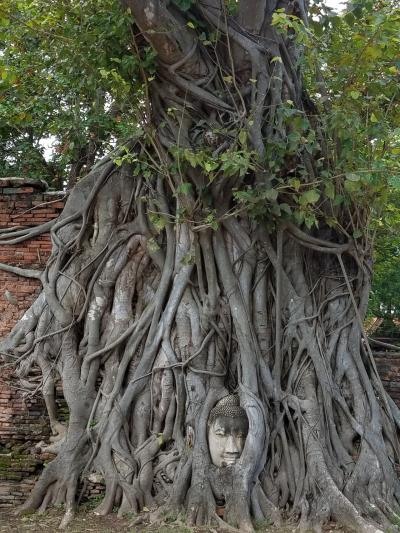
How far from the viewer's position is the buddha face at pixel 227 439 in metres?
5.29

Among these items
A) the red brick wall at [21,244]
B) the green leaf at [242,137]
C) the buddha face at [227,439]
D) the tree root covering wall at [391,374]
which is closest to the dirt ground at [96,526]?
the buddha face at [227,439]

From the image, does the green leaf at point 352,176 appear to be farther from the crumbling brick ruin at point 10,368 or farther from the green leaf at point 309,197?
the crumbling brick ruin at point 10,368

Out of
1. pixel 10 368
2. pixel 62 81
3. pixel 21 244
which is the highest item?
pixel 62 81

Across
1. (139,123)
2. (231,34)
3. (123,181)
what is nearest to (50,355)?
(123,181)

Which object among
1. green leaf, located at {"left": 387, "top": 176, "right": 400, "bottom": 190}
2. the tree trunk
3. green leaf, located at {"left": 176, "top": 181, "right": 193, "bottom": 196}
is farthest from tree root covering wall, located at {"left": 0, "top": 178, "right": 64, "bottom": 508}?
green leaf, located at {"left": 387, "top": 176, "right": 400, "bottom": 190}

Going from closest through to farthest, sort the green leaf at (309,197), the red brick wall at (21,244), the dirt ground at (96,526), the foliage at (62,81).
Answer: the dirt ground at (96,526) < the green leaf at (309,197) < the foliage at (62,81) < the red brick wall at (21,244)

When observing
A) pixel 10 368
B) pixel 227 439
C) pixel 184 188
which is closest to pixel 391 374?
pixel 227 439

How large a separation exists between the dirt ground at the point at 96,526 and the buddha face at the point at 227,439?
1.76ft

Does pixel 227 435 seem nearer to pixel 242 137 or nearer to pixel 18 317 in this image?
Result: pixel 242 137

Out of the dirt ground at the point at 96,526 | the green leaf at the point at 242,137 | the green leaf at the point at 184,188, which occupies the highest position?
the green leaf at the point at 242,137

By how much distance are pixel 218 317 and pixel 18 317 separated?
2005 millimetres

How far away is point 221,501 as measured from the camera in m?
5.23

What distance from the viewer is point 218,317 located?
19.2ft

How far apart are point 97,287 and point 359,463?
266 cm
